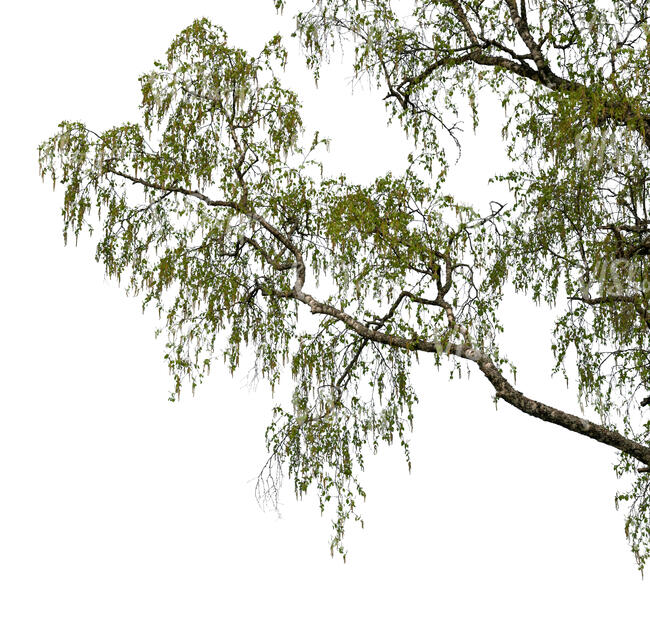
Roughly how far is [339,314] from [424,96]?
3.13 m

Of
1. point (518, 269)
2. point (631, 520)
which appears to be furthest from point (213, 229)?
point (631, 520)

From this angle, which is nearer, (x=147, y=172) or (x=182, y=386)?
(x=182, y=386)

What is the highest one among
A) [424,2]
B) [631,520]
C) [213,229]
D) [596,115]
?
[424,2]

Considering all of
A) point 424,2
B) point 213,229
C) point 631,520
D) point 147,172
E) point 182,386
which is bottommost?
point 631,520

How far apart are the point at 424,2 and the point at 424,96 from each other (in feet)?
3.84

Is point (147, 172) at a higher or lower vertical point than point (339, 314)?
higher

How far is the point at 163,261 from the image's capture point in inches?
393

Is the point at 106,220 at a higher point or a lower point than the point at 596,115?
higher

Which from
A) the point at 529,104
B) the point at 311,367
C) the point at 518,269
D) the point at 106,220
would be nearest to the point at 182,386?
the point at 311,367

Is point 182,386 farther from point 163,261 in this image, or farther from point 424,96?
point 424,96

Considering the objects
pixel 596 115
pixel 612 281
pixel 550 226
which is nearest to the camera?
pixel 596 115

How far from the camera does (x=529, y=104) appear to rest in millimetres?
9727

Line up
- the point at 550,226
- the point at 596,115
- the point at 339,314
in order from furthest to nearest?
the point at 550,226 → the point at 339,314 → the point at 596,115

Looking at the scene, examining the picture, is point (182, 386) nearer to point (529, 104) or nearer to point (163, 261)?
point (163, 261)
